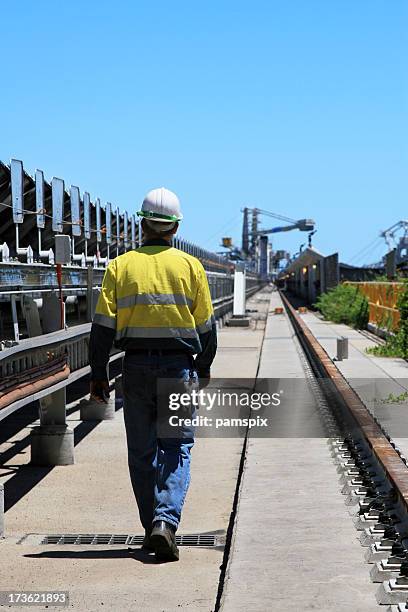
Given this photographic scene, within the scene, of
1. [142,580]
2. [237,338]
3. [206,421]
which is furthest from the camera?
[237,338]

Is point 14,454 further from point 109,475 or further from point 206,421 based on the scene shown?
point 206,421

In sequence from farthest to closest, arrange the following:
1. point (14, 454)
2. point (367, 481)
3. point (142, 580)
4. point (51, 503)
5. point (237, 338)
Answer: point (237, 338) → point (14, 454) → point (51, 503) → point (367, 481) → point (142, 580)

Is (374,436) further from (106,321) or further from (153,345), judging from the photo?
(106,321)

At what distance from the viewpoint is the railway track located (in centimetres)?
563

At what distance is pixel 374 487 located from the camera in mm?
8078

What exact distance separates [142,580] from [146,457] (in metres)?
0.75

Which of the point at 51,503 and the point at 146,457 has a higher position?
the point at 146,457

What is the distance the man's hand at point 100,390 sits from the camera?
6.65m

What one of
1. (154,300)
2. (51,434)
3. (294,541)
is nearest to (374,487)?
(294,541)

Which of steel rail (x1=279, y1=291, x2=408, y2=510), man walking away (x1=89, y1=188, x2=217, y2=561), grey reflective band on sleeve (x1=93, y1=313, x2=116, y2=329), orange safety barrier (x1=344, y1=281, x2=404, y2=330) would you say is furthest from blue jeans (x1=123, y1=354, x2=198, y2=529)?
orange safety barrier (x1=344, y1=281, x2=404, y2=330)

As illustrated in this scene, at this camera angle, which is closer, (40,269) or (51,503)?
(51,503)

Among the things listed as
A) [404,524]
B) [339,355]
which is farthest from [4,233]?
[339,355]

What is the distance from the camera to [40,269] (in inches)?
423

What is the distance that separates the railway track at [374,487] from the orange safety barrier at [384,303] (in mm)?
13478
